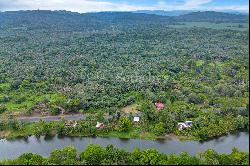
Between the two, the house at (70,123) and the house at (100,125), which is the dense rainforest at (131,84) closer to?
the house at (100,125)

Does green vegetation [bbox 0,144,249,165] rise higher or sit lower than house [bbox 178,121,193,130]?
higher

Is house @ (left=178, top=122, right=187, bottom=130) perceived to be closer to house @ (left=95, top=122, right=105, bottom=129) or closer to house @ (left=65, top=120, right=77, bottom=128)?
house @ (left=95, top=122, right=105, bottom=129)

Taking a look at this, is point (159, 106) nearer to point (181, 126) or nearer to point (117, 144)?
point (181, 126)

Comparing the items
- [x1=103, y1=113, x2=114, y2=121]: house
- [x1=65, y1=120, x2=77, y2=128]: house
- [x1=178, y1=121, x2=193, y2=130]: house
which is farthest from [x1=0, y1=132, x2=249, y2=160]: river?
[x1=103, y1=113, x2=114, y2=121]: house

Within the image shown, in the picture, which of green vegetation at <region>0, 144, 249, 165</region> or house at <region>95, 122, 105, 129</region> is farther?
house at <region>95, 122, 105, 129</region>

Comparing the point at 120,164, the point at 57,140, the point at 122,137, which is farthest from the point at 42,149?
the point at 120,164

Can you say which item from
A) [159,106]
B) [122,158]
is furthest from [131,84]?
[122,158]

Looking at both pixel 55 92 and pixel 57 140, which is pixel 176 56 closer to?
pixel 55 92
